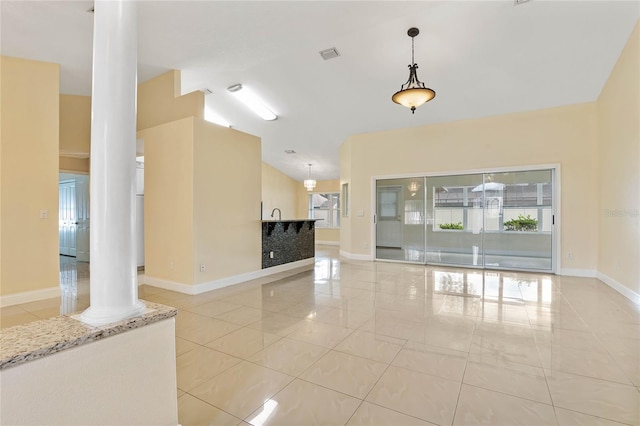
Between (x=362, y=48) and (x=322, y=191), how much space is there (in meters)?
7.68

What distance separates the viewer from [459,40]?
4.45 m

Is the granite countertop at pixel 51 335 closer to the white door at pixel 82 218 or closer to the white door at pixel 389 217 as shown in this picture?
the white door at pixel 389 217

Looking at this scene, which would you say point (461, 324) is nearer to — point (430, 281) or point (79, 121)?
point (430, 281)

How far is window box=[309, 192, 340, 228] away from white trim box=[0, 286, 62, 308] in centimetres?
859

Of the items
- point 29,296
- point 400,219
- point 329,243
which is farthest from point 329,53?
point 329,243

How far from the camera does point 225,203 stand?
496 centimetres

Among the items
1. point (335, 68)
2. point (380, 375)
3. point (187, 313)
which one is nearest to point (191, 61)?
point (335, 68)

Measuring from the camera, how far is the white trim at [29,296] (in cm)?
388

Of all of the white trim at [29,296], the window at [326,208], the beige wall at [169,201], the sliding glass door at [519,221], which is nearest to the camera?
the white trim at [29,296]

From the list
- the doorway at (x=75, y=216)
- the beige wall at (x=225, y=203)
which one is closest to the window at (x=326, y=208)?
the beige wall at (x=225, y=203)

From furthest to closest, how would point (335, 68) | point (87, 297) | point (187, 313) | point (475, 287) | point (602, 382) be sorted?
point (335, 68) → point (475, 287) → point (87, 297) → point (187, 313) → point (602, 382)

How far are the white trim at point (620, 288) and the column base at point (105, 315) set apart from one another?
5.75 metres

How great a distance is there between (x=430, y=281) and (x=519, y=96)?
3.86 meters

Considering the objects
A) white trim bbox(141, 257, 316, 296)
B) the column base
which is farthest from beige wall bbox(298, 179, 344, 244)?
the column base
